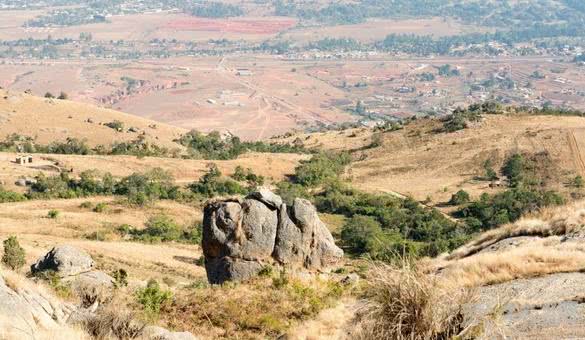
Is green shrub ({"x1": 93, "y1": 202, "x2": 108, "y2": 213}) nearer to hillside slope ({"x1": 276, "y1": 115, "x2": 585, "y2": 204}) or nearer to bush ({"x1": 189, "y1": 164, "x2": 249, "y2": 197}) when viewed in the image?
bush ({"x1": 189, "y1": 164, "x2": 249, "y2": 197})

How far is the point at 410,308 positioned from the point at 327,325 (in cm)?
386

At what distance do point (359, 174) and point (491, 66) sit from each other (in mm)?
141554

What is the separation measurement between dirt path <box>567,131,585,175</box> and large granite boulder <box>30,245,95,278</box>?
3956 cm

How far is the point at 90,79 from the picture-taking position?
15438cm

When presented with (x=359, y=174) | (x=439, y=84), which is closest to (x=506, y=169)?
(x=359, y=174)

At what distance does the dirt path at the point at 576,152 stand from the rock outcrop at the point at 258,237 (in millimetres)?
37294

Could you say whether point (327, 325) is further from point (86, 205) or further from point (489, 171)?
point (489, 171)

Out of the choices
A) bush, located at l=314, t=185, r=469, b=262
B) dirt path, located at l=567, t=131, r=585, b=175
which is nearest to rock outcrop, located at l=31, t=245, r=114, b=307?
bush, located at l=314, t=185, r=469, b=262

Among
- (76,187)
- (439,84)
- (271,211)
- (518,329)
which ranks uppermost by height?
(518,329)

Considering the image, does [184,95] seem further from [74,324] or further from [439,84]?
[74,324]

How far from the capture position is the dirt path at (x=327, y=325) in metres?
10.6

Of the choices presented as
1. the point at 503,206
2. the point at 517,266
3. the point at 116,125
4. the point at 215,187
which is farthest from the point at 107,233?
the point at 116,125

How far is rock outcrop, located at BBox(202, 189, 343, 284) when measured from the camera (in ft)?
55.2

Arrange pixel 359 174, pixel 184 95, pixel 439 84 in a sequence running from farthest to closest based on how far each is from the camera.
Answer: pixel 439 84, pixel 184 95, pixel 359 174
